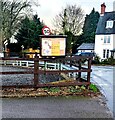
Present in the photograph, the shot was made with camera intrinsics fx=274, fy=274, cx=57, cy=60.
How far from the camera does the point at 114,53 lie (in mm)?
48312

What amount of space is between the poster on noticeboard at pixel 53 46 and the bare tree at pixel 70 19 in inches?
1891

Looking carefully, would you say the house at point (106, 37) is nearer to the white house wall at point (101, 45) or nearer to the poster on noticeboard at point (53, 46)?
the white house wall at point (101, 45)

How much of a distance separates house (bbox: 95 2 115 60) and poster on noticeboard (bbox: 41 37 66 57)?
3958cm

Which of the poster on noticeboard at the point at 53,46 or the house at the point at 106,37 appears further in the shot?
the house at the point at 106,37

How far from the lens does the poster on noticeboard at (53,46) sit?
10.3 meters

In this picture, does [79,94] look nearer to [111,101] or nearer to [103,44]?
[111,101]

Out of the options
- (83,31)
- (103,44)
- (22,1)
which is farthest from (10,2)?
(83,31)

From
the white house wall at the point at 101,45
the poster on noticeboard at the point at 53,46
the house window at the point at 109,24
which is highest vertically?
the house window at the point at 109,24

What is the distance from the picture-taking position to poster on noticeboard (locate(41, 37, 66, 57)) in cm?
1031

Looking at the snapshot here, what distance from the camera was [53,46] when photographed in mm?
10414

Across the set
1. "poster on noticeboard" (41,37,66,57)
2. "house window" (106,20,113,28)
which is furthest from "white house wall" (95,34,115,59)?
"poster on noticeboard" (41,37,66,57)

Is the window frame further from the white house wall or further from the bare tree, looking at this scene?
the bare tree

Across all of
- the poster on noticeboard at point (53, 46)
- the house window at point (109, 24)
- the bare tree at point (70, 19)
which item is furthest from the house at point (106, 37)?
the poster on noticeboard at point (53, 46)

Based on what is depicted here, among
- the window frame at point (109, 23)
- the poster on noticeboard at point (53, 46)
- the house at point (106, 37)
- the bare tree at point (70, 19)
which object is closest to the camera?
the poster on noticeboard at point (53, 46)
